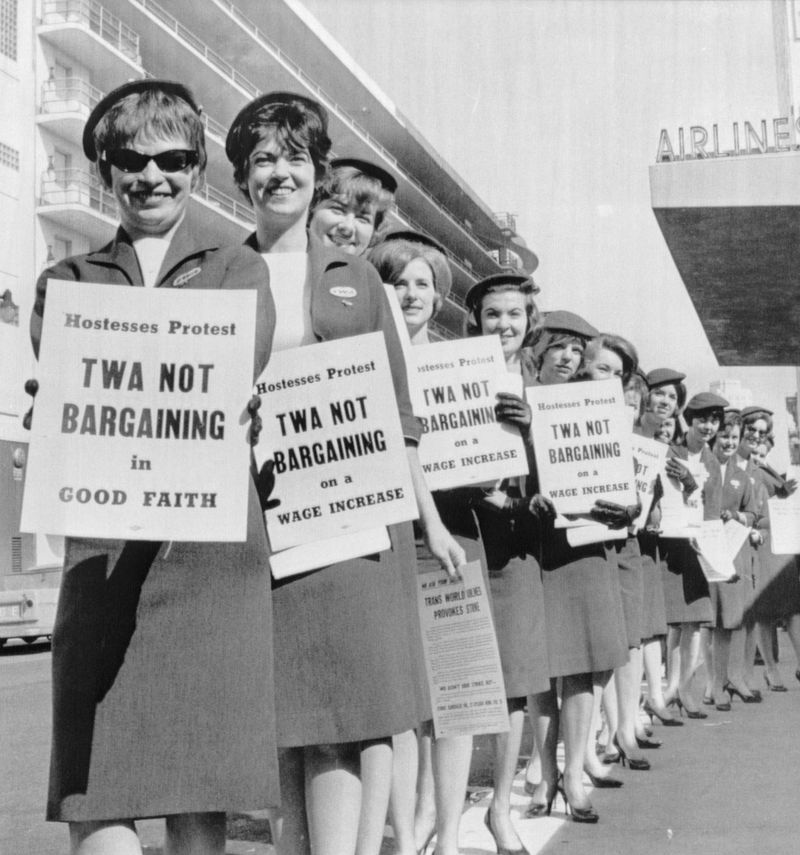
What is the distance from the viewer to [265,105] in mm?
3215

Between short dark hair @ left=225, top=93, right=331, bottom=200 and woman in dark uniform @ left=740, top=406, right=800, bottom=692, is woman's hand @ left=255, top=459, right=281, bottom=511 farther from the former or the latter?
woman in dark uniform @ left=740, top=406, right=800, bottom=692

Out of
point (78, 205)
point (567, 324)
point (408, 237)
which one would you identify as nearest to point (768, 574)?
point (567, 324)

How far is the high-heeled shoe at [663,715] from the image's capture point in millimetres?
7754

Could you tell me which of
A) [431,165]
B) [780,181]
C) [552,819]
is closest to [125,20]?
[780,181]

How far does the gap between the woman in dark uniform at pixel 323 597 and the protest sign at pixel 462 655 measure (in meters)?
0.66

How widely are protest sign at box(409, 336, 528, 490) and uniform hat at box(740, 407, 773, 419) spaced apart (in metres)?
6.22

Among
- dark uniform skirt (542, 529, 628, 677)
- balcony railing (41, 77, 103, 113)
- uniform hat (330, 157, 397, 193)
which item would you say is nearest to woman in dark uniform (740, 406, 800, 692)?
dark uniform skirt (542, 529, 628, 677)

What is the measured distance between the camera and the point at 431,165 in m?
58.7

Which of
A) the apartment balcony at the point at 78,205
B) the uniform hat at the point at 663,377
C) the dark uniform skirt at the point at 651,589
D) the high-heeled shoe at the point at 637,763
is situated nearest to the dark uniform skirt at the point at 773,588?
the dark uniform skirt at the point at 651,589

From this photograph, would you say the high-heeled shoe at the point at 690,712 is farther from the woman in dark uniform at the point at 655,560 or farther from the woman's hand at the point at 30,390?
the woman's hand at the point at 30,390

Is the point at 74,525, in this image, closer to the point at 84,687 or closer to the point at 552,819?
the point at 84,687

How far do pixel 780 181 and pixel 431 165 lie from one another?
4268 centimetres

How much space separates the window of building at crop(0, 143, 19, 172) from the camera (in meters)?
28.5

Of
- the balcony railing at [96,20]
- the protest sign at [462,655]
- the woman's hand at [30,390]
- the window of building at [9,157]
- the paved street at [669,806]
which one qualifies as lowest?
the paved street at [669,806]
